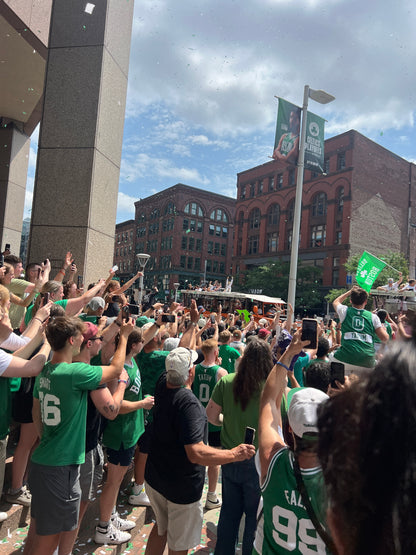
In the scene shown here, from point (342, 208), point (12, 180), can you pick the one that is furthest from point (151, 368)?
point (342, 208)

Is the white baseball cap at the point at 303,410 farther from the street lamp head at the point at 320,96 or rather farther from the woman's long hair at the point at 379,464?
the street lamp head at the point at 320,96

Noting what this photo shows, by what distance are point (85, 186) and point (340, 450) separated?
765cm

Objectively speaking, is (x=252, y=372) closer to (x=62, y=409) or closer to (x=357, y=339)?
(x=62, y=409)

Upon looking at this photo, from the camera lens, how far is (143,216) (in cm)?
7906

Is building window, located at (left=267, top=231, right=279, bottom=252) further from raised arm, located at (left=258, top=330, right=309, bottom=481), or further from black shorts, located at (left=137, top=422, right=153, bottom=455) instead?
raised arm, located at (left=258, top=330, right=309, bottom=481)

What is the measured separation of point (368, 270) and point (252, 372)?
6.35 metres

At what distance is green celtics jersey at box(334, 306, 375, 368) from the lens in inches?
212

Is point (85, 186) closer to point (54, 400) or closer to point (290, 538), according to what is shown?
point (54, 400)

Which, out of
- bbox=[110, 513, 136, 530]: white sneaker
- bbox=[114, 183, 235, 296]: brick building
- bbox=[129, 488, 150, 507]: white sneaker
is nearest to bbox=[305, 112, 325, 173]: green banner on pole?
bbox=[129, 488, 150, 507]: white sneaker

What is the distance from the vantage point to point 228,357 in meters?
6.00

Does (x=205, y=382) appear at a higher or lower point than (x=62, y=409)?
lower

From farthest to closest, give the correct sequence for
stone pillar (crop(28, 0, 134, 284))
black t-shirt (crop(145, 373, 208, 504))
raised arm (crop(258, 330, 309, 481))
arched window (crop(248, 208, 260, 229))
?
arched window (crop(248, 208, 260, 229))
stone pillar (crop(28, 0, 134, 284))
black t-shirt (crop(145, 373, 208, 504))
raised arm (crop(258, 330, 309, 481))

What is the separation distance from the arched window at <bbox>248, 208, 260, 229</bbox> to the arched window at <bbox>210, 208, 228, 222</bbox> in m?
14.1

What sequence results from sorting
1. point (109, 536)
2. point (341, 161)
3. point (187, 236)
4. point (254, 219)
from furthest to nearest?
1. point (187, 236)
2. point (254, 219)
3. point (341, 161)
4. point (109, 536)
